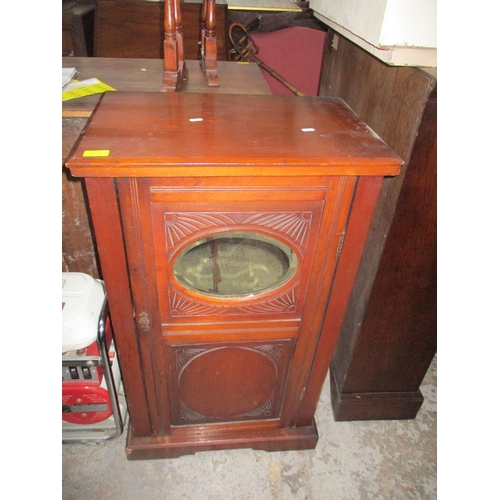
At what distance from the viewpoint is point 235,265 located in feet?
3.38

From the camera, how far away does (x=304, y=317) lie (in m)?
1.08

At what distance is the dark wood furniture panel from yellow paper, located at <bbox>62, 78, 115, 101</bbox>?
4.49ft

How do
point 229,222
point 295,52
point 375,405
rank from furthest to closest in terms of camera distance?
point 295,52, point 375,405, point 229,222

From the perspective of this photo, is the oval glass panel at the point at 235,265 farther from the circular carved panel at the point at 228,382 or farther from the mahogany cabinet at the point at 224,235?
the circular carved panel at the point at 228,382

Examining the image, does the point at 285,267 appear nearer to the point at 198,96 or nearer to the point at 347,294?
the point at 347,294

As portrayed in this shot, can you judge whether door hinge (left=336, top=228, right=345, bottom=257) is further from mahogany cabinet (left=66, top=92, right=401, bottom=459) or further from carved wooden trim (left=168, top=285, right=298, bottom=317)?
carved wooden trim (left=168, top=285, right=298, bottom=317)

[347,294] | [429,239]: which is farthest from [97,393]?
[429,239]

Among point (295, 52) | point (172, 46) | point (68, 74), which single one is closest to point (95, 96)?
point (68, 74)

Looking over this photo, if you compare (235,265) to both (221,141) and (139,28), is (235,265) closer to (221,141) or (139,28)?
(221,141)

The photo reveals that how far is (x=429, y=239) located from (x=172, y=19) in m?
0.98

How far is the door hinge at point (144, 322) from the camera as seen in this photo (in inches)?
39.6

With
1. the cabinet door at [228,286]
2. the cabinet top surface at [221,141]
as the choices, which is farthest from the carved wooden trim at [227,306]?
the cabinet top surface at [221,141]

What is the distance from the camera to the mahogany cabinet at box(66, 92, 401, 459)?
31.2 inches

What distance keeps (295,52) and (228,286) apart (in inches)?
87.7
